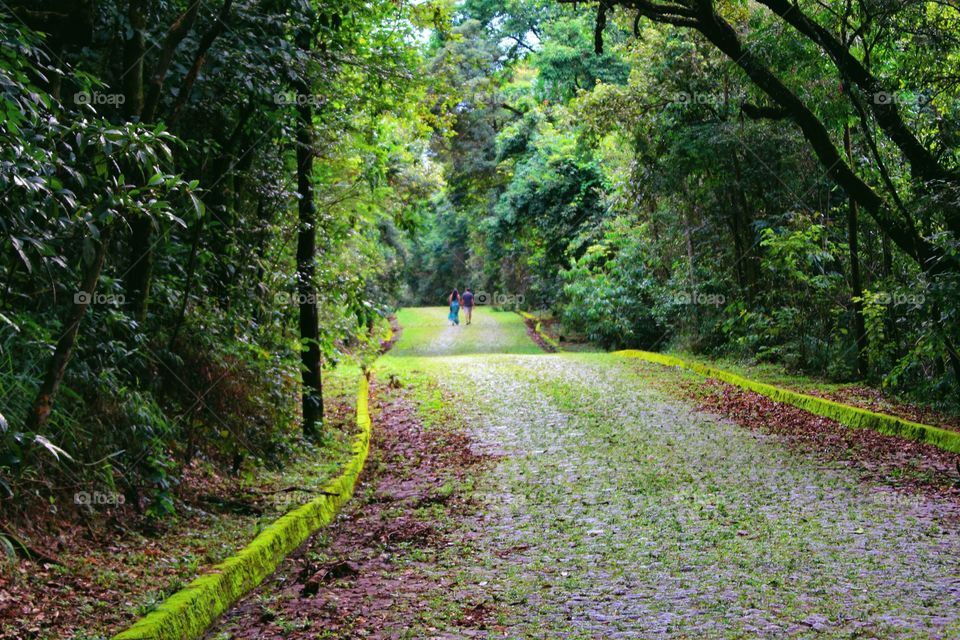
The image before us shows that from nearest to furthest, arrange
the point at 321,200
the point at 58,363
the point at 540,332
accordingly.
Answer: the point at 58,363 → the point at 321,200 → the point at 540,332

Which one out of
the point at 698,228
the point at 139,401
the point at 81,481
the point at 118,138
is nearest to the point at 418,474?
the point at 139,401

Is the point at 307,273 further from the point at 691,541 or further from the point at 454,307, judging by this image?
the point at 454,307

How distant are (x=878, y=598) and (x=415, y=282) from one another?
72.2 metres

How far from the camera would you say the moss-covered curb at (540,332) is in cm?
3169

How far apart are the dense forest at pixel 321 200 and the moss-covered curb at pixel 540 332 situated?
5846 millimetres

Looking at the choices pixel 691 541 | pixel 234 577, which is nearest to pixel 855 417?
pixel 691 541

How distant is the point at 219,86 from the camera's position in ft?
28.7

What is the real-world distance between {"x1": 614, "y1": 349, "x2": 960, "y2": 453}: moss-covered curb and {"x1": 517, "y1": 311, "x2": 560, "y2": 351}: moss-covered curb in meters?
14.0

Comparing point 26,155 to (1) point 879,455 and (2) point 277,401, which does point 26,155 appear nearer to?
(2) point 277,401

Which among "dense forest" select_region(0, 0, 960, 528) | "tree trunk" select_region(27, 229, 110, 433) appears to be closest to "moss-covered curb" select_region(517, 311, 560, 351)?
"dense forest" select_region(0, 0, 960, 528)

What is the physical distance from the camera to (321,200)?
543 inches

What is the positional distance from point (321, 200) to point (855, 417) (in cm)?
864

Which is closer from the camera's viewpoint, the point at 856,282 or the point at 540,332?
the point at 856,282

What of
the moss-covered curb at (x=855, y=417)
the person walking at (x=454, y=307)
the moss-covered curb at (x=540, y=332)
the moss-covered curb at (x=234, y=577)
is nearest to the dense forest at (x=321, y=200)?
the moss-covered curb at (x=855, y=417)
